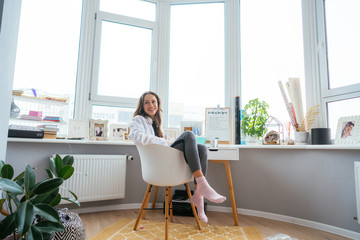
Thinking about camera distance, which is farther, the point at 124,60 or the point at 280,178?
the point at 124,60

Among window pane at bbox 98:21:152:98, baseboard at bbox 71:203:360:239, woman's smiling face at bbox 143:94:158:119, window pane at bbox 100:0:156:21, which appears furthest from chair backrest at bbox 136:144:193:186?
window pane at bbox 100:0:156:21

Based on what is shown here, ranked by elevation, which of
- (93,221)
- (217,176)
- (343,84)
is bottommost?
(93,221)

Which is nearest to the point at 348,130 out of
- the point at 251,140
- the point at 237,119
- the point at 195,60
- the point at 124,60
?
the point at 251,140

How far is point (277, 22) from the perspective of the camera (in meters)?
2.60

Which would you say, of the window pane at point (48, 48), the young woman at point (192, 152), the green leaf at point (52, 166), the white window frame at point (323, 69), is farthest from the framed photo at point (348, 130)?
the window pane at point (48, 48)

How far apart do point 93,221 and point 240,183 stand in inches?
59.0

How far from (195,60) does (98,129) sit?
4.88ft

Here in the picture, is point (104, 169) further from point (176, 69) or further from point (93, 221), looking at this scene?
point (176, 69)

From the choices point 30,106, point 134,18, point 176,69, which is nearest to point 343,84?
point 176,69

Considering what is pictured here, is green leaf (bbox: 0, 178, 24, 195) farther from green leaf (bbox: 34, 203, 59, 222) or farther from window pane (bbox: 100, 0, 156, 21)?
window pane (bbox: 100, 0, 156, 21)

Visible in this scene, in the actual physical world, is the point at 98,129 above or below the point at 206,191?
above

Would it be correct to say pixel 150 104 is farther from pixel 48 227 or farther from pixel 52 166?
pixel 48 227

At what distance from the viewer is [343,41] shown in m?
2.08

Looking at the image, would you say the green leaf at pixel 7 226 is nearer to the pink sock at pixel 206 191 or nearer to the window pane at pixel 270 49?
the pink sock at pixel 206 191
